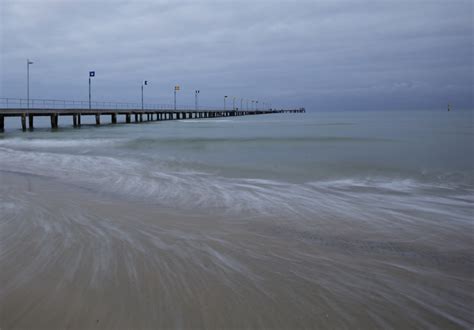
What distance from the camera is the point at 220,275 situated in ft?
11.3

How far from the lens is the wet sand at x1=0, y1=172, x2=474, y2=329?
2.77 m

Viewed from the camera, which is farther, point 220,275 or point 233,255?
point 233,255

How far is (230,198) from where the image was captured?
6684 mm

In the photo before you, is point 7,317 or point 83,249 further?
point 83,249

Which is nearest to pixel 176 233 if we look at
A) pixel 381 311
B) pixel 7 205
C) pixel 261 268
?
pixel 261 268

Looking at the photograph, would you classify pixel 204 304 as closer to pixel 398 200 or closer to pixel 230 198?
pixel 230 198

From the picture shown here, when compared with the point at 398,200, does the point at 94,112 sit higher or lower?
higher

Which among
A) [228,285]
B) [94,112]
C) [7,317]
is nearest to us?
[7,317]

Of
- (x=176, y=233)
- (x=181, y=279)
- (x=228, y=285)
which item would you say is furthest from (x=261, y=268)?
(x=176, y=233)

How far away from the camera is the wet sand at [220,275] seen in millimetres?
2770

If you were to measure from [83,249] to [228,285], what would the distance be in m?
1.74

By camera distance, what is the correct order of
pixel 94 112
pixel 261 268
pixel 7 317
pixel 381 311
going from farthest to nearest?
pixel 94 112
pixel 261 268
pixel 381 311
pixel 7 317

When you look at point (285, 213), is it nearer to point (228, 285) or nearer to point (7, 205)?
point (228, 285)

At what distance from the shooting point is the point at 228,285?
10.7ft
